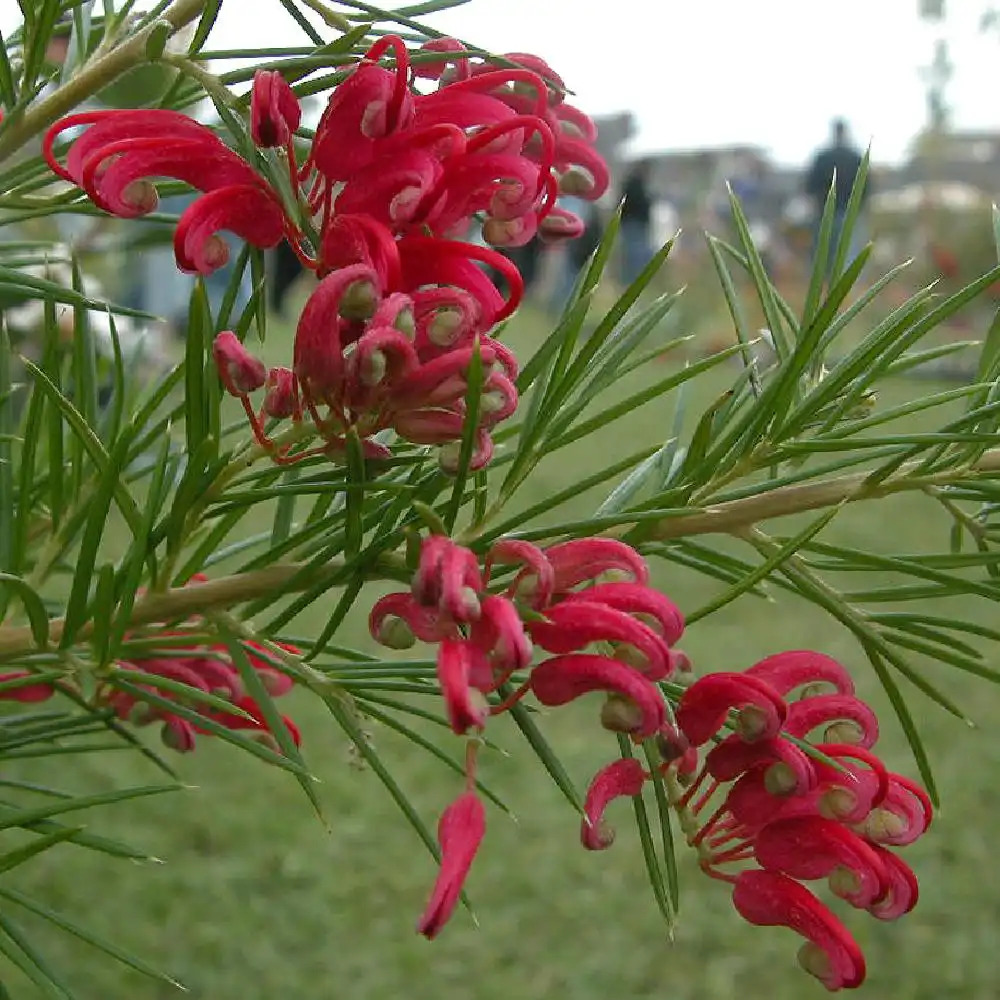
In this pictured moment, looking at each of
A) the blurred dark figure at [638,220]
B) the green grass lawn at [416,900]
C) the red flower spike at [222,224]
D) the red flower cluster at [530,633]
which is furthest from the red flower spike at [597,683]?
the blurred dark figure at [638,220]

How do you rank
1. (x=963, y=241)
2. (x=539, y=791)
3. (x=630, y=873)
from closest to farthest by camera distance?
1. (x=630, y=873)
2. (x=539, y=791)
3. (x=963, y=241)

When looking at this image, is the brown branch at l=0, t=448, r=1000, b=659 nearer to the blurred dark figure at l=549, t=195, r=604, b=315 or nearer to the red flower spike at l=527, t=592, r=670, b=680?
the red flower spike at l=527, t=592, r=670, b=680

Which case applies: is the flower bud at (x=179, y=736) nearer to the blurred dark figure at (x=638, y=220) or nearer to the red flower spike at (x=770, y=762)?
the red flower spike at (x=770, y=762)

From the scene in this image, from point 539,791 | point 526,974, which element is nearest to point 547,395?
point 526,974

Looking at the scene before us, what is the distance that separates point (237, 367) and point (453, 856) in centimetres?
12

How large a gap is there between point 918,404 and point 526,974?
1.23 meters

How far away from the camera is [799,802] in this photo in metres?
0.31

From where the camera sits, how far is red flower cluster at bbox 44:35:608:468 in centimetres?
28

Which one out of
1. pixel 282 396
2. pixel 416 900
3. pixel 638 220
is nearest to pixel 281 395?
pixel 282 396

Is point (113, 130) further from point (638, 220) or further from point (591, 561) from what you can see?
point (638, 220)

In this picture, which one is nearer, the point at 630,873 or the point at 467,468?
the point at 467,468

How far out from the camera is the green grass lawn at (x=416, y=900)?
4.66ft

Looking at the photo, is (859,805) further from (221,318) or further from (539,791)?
(539,791)

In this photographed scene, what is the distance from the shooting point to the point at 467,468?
0.28 metres
